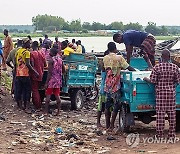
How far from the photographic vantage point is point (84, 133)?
31.9ft

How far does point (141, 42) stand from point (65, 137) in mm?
3103

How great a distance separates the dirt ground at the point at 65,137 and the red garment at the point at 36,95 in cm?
53

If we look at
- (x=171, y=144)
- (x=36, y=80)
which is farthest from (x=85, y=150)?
(x=36, y=80)

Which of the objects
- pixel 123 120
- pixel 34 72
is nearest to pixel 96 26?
pixel 34 72

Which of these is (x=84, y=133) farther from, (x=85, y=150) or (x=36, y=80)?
(x=36, y=80)

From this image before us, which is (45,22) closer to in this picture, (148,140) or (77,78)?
(77,78)

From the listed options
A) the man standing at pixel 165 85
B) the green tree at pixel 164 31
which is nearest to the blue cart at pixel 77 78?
the man standing at pixel 165 85

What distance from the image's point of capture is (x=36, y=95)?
12398 mm

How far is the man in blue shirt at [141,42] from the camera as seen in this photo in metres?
10.6

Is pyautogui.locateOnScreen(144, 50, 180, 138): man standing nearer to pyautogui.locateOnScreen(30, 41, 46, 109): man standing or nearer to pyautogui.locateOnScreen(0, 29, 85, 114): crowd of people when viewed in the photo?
pyautogui.locateOnScreen(0, 29, 85, 114): crowd of people

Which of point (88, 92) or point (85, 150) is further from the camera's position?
point (88, 92)

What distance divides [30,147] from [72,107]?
190 inches

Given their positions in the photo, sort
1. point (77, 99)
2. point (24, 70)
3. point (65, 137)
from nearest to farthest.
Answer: point (65, 137)
point (24, 70)
point (77, 99)

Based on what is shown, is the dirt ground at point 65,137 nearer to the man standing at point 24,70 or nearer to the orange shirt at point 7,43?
the man standing at point 24,70
